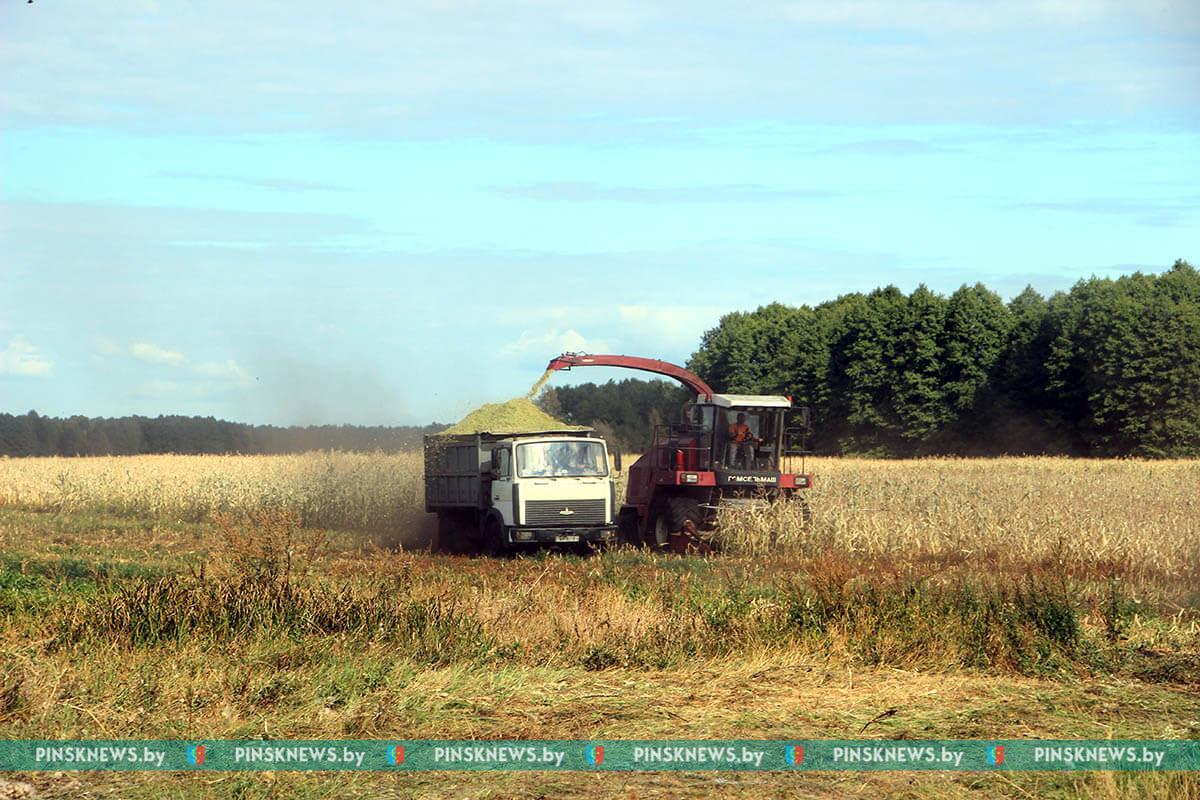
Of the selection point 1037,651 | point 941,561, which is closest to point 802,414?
point 941,561

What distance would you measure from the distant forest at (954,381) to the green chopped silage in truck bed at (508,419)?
3622 centimetres

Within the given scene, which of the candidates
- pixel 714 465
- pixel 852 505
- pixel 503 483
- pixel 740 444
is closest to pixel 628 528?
pixel 714 465

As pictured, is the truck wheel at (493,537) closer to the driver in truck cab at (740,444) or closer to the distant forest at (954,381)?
the driver in truck cab at (740,444)

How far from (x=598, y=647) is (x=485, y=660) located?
111cm

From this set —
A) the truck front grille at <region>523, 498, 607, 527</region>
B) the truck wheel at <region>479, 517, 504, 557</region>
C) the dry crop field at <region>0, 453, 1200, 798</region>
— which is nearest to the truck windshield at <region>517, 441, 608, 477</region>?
the truck front grille at <region>523, 498, 607, 527</region>

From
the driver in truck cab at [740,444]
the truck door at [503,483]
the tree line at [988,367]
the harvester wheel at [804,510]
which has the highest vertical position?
the tree line at [988,367]

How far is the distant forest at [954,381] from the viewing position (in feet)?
235

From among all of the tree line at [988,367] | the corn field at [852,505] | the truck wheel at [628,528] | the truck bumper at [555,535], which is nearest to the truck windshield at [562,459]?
the truck bumper at [555,535]

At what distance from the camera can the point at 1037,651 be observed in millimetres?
10758

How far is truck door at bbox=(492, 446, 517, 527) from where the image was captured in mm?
22688

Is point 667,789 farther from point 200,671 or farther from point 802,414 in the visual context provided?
point 802,414

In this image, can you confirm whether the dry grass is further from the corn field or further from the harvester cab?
the harvester cab

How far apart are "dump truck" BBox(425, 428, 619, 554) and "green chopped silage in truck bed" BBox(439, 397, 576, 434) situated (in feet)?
9.43

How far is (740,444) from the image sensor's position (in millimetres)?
24250
